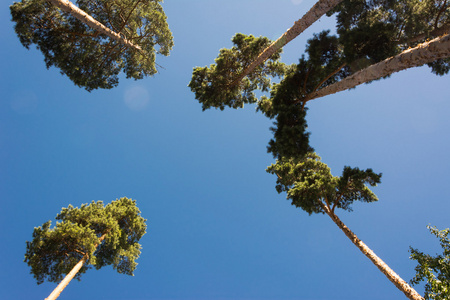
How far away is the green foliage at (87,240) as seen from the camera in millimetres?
10930

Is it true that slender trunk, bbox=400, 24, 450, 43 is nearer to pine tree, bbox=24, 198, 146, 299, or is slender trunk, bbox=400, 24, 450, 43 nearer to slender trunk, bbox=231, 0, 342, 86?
slender trunk, bbox=231, 0, 342, 86

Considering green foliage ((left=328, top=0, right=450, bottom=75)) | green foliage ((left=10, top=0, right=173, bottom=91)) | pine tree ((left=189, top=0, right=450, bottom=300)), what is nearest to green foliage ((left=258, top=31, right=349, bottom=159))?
pine tree ((left=189, top=0, right=450, bottom=300))

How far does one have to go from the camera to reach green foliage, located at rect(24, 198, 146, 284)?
10930 millimetres

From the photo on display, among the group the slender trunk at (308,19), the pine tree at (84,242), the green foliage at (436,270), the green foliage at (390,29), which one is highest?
the green foliage at (390,29)

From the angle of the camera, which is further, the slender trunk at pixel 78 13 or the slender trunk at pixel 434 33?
the slender trunk at pixel 434 33

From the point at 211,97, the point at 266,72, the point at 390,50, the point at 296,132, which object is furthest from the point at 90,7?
the point at 390,50

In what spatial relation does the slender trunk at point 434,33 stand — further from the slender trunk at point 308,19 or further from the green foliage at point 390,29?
the slender trunk at point 308,19

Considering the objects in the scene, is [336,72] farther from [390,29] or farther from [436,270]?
[436,270]

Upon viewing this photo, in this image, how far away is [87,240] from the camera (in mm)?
11125

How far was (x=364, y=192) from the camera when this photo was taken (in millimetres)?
11422

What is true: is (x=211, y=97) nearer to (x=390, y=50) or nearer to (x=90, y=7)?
(x=90, y=7)

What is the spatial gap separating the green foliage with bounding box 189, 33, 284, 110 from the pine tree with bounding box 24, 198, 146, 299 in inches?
378

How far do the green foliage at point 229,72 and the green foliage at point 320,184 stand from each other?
561 cm

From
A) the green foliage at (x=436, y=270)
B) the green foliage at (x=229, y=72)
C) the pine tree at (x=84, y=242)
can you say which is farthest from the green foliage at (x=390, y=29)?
the pine tree at (x=84, y=242)
